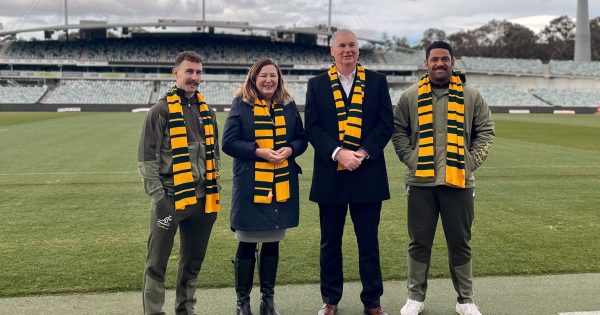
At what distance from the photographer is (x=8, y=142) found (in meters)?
17.6

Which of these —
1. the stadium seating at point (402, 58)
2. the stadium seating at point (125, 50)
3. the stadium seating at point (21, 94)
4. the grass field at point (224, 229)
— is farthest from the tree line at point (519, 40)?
the grass field at point (224, 229)

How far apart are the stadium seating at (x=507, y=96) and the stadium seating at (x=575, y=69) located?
7092mm

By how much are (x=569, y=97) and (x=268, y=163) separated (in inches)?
2620

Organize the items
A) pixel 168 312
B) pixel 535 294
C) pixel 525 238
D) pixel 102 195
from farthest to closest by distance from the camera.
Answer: pixel 102 195 < pixel 525 238 < pixel 535 294 < pixel 168 312

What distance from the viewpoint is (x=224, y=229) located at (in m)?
6.41

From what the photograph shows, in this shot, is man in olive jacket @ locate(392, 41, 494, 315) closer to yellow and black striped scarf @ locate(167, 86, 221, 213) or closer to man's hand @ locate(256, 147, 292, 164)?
man's hand @ locate(256, 147, 292, 164)

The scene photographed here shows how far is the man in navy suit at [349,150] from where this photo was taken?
3803mm

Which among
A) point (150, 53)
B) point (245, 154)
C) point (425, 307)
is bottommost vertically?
point (425, 307)

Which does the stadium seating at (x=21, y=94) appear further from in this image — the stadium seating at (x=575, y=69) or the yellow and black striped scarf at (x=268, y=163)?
the stadium seating at (x=575, y=69)

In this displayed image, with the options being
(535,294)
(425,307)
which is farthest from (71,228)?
(535,294)

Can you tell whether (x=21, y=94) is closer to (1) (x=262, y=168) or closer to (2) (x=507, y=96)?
(2) (x=507, y=96)

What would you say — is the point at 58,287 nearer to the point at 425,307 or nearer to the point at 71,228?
the point at 71,228

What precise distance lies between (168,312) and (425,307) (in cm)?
199

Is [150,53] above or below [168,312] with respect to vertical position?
above
